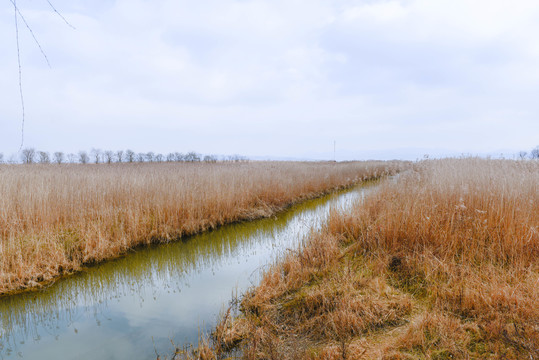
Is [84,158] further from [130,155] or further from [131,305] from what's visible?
[131,305]

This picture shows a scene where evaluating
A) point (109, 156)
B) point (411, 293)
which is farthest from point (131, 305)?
point (109, 156)

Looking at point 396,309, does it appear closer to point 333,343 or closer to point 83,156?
point 333,343

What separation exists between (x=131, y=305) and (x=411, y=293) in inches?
132

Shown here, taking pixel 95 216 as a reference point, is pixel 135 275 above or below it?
below

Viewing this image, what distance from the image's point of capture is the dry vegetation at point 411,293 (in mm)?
1849

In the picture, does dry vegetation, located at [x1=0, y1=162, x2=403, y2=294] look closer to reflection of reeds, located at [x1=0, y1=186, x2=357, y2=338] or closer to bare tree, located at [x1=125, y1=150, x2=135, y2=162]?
reflection of reeds, located at [x1=0, y1=186, x2=357, y2=338]

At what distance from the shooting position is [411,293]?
8.50ft

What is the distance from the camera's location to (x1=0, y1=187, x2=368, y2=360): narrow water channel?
247 cm

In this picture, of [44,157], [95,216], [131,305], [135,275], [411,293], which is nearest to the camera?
[411,293]

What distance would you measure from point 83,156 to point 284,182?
87.8 ft

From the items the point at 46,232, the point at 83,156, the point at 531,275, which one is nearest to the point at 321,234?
the point at 531,275

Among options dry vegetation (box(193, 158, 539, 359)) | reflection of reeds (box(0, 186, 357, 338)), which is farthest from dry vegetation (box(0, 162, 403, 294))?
dry vegetation (box(193, 158, 539, 359))

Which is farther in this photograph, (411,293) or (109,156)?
Answer: (109,156)

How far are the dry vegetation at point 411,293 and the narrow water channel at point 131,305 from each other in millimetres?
645
